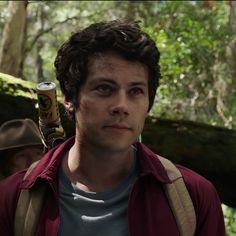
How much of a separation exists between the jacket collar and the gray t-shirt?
0.28ft

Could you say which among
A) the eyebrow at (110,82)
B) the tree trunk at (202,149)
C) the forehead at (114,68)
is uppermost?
the forehead at (114,68)

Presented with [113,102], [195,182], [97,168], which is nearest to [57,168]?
[97,168]

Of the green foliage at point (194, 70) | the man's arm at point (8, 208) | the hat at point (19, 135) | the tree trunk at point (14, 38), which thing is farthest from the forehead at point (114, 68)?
the green foliage at point (194, 70)

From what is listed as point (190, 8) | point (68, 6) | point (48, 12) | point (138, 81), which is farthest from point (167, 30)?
point (138, 81)

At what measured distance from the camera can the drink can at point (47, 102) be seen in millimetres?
3143

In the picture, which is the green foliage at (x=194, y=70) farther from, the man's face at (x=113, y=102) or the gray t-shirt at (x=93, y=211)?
the gray t-shirt at (x=93, y=211)

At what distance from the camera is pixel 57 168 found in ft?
7.29

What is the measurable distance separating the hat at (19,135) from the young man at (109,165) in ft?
3.93

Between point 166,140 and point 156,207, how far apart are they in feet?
9.18

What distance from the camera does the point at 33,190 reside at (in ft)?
6.95

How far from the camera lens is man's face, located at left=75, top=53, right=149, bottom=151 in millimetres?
2129

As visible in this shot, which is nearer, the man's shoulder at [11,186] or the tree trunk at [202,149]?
the man's shoulder at [11,186]

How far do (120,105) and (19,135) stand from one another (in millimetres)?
1595

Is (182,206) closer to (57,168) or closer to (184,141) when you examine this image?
(57,168)
